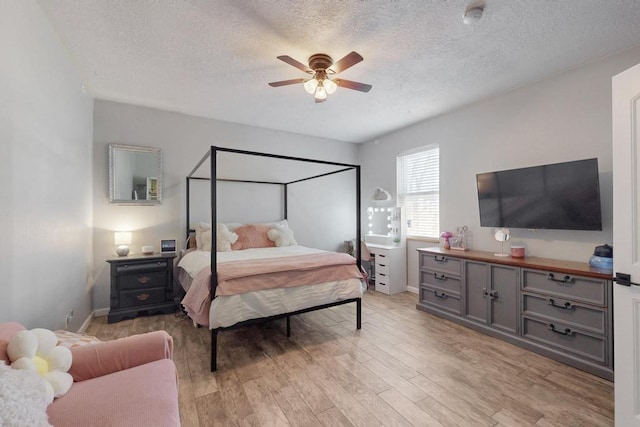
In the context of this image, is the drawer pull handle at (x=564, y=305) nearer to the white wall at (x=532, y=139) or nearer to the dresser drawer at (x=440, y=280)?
the white wall at (x=532, y=139)

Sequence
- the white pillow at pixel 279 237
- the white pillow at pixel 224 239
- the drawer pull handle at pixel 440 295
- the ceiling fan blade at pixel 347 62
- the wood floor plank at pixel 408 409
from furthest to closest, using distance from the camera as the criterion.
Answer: the white pillow at pixel 279 237
the white pillow at pixel 224 239
the drawer pull handle at pixel 440 295
the ceiling fan blade at pixel 347 62
the wood floor plank at pixel 408 409

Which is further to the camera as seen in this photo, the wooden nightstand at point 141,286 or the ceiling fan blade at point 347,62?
the wooden nightstand at point 141,286

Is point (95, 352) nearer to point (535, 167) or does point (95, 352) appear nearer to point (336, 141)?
point (535, 167)

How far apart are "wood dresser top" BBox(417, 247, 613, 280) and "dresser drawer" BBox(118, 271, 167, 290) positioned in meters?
3.37

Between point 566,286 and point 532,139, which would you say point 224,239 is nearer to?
point 566,286

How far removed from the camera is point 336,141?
521cm

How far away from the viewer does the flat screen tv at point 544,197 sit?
239 cm

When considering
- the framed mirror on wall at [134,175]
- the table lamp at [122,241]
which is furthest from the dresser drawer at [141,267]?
the framed mirror on wall at [134,175]

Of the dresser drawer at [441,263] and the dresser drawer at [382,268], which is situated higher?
the dresser drawer at [441,263]

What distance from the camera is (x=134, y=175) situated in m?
3.53

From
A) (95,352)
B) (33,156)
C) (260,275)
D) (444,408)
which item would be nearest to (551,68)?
(444,408)

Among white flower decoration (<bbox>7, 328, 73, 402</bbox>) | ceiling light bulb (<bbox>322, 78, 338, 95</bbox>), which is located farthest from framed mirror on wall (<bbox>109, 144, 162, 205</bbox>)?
white flower decoration (<bbox>7, 328, 73, 402</bbox>)

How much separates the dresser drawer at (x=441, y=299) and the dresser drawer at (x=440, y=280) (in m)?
0.05

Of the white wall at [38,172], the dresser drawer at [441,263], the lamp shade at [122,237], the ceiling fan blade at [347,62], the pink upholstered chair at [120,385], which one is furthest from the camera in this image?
the lamp shade at [122,237]
